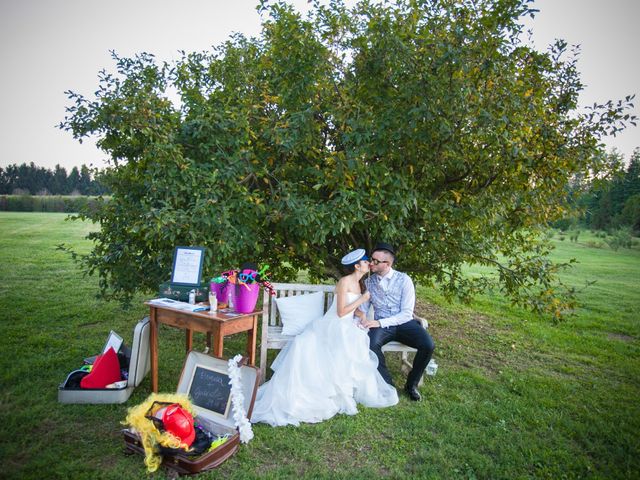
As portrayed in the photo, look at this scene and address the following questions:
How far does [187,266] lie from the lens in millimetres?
4539

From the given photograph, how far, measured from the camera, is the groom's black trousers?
4.74 meters

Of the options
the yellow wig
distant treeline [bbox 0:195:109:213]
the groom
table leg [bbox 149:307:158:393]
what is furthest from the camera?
distant treeline [bbox 0:195:109:213]

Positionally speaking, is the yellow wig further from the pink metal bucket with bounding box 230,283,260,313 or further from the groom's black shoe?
the groom's black shoe

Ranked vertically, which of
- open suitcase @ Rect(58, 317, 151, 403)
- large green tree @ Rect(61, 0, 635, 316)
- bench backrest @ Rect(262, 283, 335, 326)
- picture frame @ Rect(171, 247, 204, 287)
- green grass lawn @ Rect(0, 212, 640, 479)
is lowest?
green grass lawn @ Rect(0, 212, 640, 479)

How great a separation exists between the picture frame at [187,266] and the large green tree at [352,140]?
8.8 inches

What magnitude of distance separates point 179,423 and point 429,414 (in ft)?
8.40

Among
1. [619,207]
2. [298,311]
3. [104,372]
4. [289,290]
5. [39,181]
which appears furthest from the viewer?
[39,181]

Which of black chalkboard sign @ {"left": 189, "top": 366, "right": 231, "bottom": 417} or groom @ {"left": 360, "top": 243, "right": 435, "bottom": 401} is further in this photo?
groom @ {"left": 360, "top": 243, "right": 435, "bottom": 401}

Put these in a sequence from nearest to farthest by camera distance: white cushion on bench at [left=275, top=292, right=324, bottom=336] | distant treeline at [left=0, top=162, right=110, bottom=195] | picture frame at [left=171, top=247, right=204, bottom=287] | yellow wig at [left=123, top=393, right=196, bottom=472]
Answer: yellow wig at [left=123, top=393, right=196, bottom=472], picture frame at [left=171, top=247, right=204, bottom=287], white cushion on bench at [left=275, top=292, right=324, bottom=336], distant treeline at [left=0, top=162, right=110, bottom=195]

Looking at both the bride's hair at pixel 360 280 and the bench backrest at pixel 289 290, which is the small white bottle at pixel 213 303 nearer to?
the bench backrest at pixel 289 290

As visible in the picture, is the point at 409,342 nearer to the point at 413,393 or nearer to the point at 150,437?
the point at 413,393

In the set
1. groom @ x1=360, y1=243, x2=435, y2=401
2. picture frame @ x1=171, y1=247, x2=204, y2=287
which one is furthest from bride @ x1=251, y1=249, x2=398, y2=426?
picture frame @ x1=171, y1=247, x2=204, y2=287

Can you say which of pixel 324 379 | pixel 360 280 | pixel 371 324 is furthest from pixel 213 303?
pixel 360 280

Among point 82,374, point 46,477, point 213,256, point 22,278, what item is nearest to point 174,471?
point 46,477
